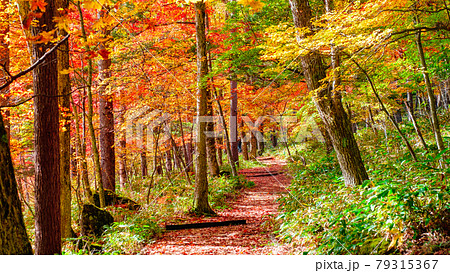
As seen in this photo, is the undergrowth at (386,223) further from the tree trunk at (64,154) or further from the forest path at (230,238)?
the tree trunk at (64,154)

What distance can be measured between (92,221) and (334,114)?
476 centimetres

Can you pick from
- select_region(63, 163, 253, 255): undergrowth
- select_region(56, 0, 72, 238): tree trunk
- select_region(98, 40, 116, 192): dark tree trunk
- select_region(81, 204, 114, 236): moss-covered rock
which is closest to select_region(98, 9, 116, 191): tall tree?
select_region(98, 40, 116, 192): dark tree trunk

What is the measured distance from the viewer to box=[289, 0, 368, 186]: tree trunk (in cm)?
509

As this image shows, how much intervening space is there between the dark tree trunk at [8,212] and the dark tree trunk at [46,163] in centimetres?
104

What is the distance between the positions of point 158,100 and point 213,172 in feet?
12.2

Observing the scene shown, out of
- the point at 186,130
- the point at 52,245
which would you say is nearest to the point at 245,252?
the point at 52,245

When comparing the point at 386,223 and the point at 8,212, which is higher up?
the point at 8,212

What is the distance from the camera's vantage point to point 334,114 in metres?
5.20

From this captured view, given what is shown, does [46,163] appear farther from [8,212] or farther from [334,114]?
[334,114]

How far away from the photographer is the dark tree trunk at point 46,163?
3.04 m

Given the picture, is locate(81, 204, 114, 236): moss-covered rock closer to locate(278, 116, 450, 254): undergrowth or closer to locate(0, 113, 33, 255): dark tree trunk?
locate(278, 116, 450, 254): undergrowth

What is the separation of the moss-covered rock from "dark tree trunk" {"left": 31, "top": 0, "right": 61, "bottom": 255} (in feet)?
7.76

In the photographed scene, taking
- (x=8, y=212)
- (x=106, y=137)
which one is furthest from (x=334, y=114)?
(x=106, y=137)

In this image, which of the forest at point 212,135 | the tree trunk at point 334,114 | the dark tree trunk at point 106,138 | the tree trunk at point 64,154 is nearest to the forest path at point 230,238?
the forest at point 212,135
